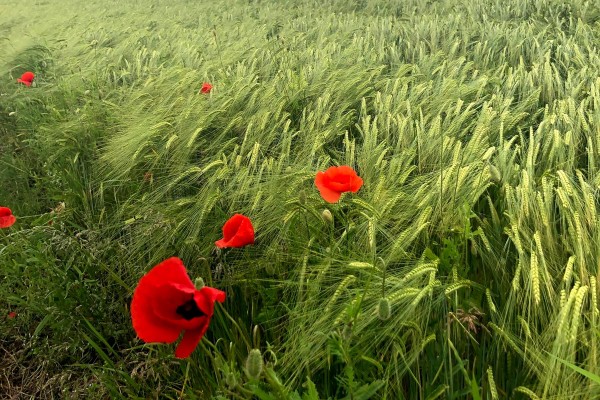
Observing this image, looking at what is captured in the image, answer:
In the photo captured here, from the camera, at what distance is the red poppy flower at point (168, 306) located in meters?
0.83

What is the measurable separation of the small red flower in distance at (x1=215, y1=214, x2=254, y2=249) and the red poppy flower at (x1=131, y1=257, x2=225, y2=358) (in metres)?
0.26

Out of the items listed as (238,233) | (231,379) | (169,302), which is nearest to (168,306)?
(169,302)

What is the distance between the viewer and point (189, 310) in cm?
88

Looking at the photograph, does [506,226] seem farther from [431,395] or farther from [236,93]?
[236,93]

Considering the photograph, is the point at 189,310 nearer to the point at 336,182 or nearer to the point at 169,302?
the point at 169,302

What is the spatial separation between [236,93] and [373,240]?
1.29 metres

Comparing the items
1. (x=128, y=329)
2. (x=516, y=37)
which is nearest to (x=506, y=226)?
(x=128, y=329)

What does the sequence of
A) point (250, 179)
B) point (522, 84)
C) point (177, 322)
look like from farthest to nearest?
point (522, 84) < point (250, 179) < point (177, 322)

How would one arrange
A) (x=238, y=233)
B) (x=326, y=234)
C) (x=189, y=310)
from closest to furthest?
(x=189, y=310) < (x=238, y=233) < (x=326, y=234)

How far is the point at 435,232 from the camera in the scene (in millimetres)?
1293

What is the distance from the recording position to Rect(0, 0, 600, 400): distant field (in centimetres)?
97

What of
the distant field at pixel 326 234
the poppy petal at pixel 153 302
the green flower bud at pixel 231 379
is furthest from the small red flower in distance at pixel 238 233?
the green flower bud at pixel 231 379

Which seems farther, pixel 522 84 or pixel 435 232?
pixel 522 84

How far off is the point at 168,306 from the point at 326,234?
1.85ft
